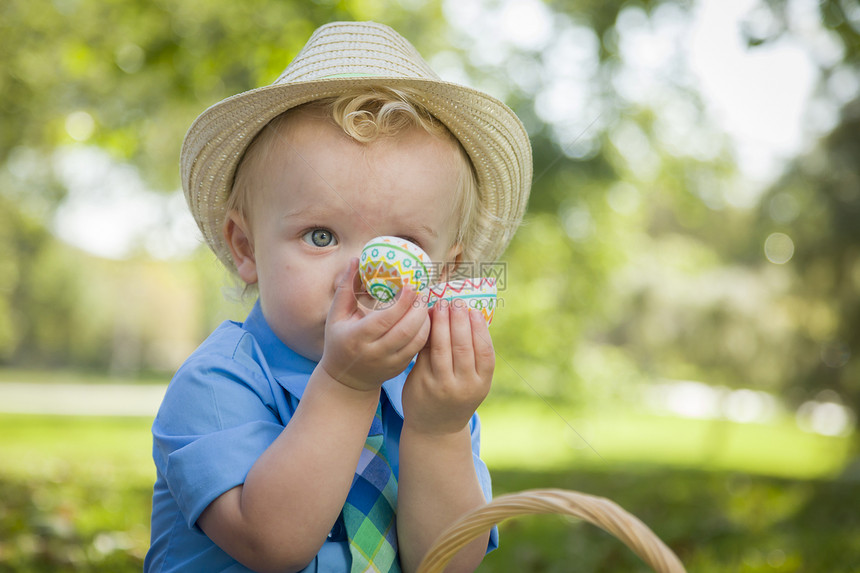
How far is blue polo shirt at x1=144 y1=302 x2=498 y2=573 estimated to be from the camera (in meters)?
1.24

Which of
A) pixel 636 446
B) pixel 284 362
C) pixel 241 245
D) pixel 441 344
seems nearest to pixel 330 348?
pixel 441 344

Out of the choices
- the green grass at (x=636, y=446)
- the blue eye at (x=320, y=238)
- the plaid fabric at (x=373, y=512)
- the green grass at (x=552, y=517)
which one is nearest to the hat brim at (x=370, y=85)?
the blue eye at (x=320, y=238)

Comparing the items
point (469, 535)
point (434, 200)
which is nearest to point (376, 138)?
point (434, 200)

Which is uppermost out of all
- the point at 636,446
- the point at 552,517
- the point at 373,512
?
the point at 373,512

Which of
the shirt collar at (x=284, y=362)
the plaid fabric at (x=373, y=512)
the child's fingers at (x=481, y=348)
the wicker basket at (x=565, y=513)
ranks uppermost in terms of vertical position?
the child's fingers at (x=481, y=348)

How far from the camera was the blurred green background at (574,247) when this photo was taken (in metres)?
3.81

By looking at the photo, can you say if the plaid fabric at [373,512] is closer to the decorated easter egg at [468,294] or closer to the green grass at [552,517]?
the decorated easter egg at [468,294]

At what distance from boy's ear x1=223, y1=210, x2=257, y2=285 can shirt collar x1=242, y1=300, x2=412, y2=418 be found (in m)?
0.10

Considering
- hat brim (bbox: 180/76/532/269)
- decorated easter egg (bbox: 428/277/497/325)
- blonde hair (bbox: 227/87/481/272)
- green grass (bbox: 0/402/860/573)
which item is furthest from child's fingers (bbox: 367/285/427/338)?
green grass (bbox: 0/402/860/573)

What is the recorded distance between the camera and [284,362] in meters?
1.50

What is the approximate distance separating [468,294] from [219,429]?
528mm

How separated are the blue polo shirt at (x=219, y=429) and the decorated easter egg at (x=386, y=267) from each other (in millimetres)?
319

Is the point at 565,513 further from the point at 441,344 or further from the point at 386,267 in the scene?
the point at 386,267

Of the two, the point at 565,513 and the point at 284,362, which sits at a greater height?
the point at 284,362
